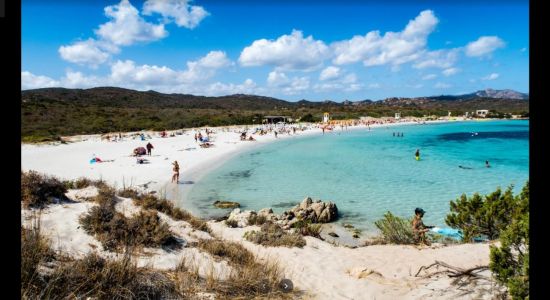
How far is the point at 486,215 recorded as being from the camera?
8.88 metres

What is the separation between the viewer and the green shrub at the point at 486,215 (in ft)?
27.8

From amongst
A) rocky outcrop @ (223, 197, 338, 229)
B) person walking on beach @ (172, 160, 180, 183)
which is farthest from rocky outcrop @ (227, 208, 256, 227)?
person walking on beach @ (172, 160, 180, 183)

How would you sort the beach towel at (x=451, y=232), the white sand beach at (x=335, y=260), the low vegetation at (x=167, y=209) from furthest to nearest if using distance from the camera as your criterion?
the beach towel at (x=451, y=232) → the low vegetation at (x=167, y=209) → the white sand beach at (x=335, y=260)

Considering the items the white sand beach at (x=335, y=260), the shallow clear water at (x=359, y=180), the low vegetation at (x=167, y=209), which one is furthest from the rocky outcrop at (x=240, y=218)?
the low vegetation at (x=167, y=209)

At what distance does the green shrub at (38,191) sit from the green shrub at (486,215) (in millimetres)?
9880

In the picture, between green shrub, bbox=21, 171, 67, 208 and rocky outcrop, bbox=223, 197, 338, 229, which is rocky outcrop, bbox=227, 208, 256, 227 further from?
green shrub, bbox=21, 171, 67, 208

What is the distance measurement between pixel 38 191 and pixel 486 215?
10.4 m

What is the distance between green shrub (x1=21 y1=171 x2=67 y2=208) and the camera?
22.7ft

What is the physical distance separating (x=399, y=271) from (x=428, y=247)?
1840 mm

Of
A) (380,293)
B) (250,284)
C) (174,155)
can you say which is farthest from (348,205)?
(174,155)

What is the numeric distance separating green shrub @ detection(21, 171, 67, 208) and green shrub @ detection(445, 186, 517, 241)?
9880mm

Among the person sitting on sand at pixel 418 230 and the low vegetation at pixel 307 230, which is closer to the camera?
the person sitting on sand at pixel 418 230

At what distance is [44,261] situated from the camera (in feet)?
14.0

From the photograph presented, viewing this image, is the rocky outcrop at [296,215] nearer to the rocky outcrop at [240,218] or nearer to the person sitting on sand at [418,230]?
the rocky outcrop at [240,218]
